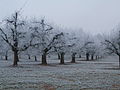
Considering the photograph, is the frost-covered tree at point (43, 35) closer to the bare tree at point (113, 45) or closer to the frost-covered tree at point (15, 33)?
the frost-covered tree at point (15, 33)

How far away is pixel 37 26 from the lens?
49250 millimetres

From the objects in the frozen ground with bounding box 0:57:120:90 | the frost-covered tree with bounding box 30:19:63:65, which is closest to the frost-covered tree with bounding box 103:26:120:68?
the frost-covered tree with bounding box 30:19:63:65

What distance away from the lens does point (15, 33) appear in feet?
138

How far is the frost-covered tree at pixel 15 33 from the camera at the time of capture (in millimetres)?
42109

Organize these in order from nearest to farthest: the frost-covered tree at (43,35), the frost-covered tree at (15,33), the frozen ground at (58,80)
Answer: the frozen ground at (58,80) < the frost-covered tree at (15,33) < the frost-covered tree at (43,35)

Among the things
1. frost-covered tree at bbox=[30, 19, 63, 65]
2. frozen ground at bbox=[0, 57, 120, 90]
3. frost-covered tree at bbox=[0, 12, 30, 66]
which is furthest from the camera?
frost-covered tree at bbox=[30, 19, 63, 65]

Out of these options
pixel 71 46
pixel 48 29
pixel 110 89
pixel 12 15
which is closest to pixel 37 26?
pixel 48 29

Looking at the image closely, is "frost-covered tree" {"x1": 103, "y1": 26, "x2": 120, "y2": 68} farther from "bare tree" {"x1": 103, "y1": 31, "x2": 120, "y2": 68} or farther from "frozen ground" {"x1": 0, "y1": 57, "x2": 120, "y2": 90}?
"frozen ground" {"x1": 0, "y1": 57, "x2": 120, "y2": 90}

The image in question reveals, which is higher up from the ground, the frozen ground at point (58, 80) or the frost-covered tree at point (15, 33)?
the frost-covered tree at point (15, 33)

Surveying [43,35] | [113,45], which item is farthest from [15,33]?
[113,45]

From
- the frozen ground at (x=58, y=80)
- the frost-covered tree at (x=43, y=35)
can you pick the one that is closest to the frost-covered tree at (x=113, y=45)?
the frost-covered tree at (x=43, y=35)

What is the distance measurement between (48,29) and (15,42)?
1055cm

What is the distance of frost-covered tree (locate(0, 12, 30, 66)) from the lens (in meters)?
42.1

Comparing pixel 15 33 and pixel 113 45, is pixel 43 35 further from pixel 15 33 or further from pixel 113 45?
pixel 113 45
